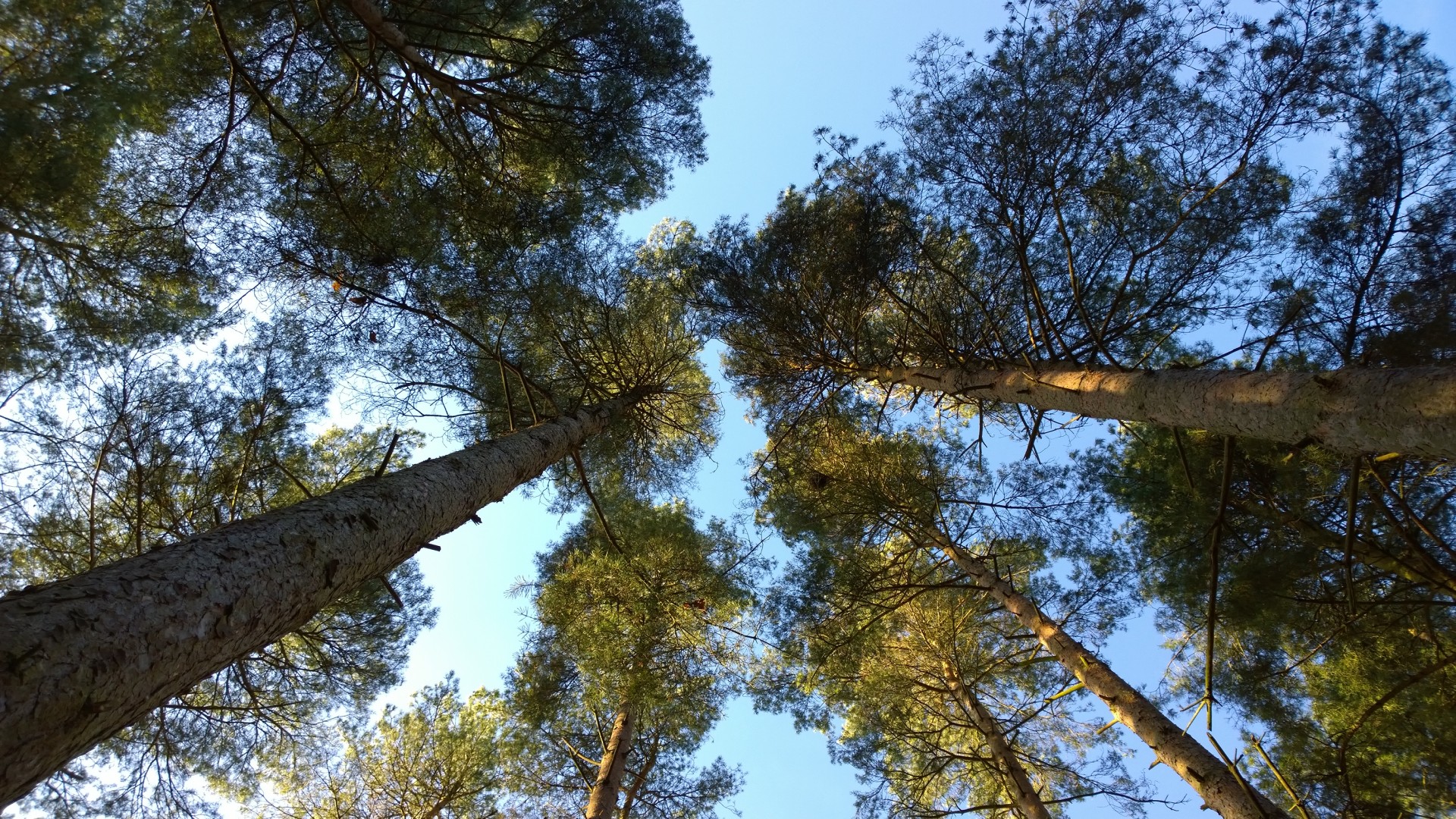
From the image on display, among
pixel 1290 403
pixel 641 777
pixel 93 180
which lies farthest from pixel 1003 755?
pixel 93 180

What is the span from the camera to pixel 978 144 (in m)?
5.88

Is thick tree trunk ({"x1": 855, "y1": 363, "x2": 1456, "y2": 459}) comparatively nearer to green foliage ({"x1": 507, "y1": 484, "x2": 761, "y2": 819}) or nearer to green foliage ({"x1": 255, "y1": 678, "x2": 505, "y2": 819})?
green foliage ({"x1": 507, "y1": 484, "x2": 761, "y2": 819})

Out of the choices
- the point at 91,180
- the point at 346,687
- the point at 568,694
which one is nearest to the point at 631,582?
the point at 568,694

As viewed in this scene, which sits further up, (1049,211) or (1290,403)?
(1049,211)

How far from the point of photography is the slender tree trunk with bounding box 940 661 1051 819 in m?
5.99

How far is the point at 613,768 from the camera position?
6.78 metres

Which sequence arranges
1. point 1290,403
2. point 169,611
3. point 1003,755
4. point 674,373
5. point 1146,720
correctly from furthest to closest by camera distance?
1. point 674,373
2. point 1003,755
3. point 1146,720
4. point 1290,403
5. point 169,611

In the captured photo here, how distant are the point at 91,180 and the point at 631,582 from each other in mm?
6058

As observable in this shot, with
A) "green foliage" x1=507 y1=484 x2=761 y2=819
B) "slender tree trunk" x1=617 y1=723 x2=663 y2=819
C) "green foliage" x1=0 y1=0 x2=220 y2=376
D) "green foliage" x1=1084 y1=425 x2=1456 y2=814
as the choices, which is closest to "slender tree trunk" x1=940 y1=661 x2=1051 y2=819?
"green foliage" x1=1084 y1=425 x2=1456 y2=814

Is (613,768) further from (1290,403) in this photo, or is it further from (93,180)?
(93,180)

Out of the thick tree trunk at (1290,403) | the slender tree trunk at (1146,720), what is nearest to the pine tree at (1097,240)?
the thick tree trunk at (1290,403)

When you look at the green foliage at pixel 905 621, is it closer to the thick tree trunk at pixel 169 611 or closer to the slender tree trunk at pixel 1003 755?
the slender tree trunk at pixel 1003 755

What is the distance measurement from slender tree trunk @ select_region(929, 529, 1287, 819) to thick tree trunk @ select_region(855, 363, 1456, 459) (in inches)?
59.3

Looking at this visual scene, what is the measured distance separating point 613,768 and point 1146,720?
500cm
